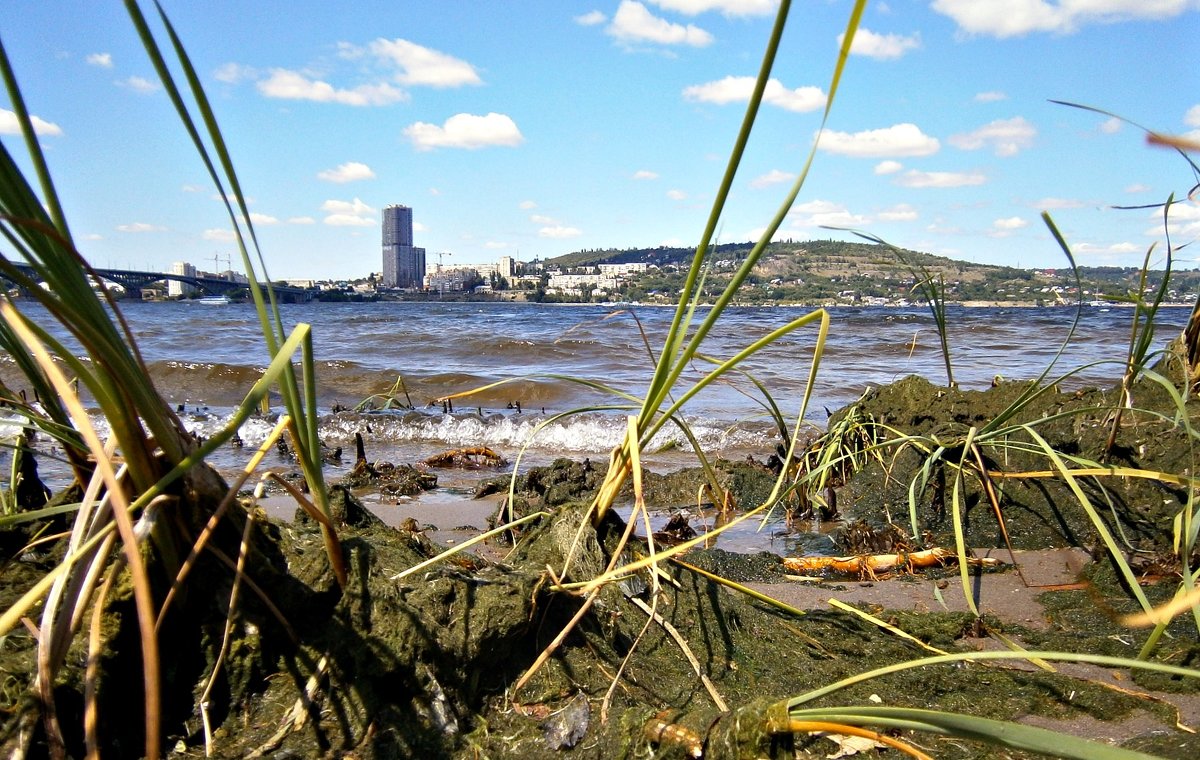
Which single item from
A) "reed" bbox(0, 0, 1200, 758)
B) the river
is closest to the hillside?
the river

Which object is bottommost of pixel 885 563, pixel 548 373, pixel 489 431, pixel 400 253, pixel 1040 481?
pixel 489 431

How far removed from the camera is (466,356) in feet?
55.7

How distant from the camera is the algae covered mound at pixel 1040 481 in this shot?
9.44ft

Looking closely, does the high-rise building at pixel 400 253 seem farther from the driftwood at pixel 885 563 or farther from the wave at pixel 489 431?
the driftwood at pixel 885 563

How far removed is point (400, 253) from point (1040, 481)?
3002 inches

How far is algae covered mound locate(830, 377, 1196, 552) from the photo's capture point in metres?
2.88

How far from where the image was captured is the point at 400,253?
75812mm

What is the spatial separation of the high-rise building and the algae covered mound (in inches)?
2701

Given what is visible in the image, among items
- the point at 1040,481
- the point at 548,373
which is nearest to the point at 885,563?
the point at 1040,481

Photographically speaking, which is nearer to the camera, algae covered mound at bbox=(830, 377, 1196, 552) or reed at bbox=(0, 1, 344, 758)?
reed at bbox=(0, 1, 344, 758)

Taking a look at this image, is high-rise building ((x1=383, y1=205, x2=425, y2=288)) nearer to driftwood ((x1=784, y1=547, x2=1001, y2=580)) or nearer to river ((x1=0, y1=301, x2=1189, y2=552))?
river ((x1=0, y1=301, x2=1189, y2=552))

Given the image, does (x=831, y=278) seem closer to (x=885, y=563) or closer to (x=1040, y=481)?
(x=1040, y=481)

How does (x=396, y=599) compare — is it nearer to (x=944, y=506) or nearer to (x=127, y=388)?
(x=127, y=388)

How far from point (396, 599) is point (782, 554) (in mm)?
2195
